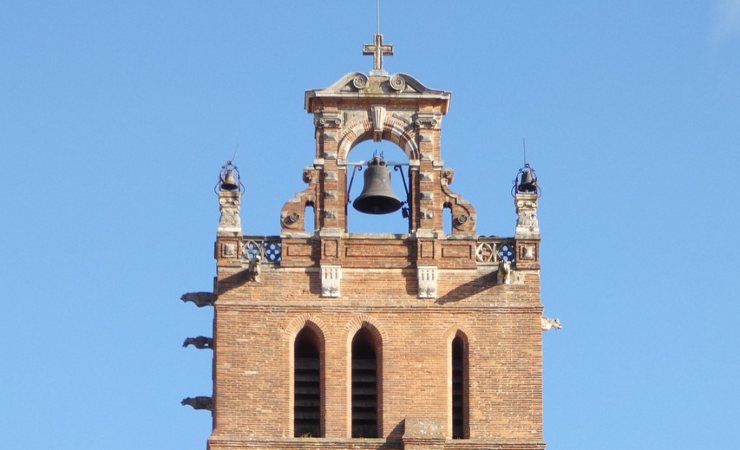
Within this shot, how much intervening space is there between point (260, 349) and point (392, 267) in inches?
130

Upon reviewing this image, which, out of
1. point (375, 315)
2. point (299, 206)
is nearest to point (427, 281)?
point (375, 315)

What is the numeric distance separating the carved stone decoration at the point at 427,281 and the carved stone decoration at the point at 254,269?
327cm

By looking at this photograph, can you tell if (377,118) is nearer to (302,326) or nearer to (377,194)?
(377,194)

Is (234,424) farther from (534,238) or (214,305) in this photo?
(534,238)

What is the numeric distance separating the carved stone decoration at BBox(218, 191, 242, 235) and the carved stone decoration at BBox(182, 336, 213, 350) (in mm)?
2400

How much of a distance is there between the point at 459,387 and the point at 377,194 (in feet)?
14.5

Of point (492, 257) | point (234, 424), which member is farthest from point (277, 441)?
point (492, 257)

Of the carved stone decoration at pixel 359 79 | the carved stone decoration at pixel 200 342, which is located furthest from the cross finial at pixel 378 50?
the carved stone decoration at pixel 200 342

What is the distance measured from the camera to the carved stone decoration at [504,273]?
78000mm

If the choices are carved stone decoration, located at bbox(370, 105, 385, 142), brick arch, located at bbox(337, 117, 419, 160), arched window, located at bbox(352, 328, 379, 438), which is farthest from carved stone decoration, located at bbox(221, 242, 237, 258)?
carved stone decoration, located at bbox(370, 105, 385, 142)

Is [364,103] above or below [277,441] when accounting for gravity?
above

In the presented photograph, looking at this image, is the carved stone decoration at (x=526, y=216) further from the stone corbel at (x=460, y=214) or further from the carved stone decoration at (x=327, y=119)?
the carved stone decoration at (x=327, y=119)

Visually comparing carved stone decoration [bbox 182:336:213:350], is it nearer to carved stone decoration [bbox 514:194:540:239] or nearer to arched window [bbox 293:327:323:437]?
arched window [bbox 293:327:323:437]

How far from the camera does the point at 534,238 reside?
7862 cm
